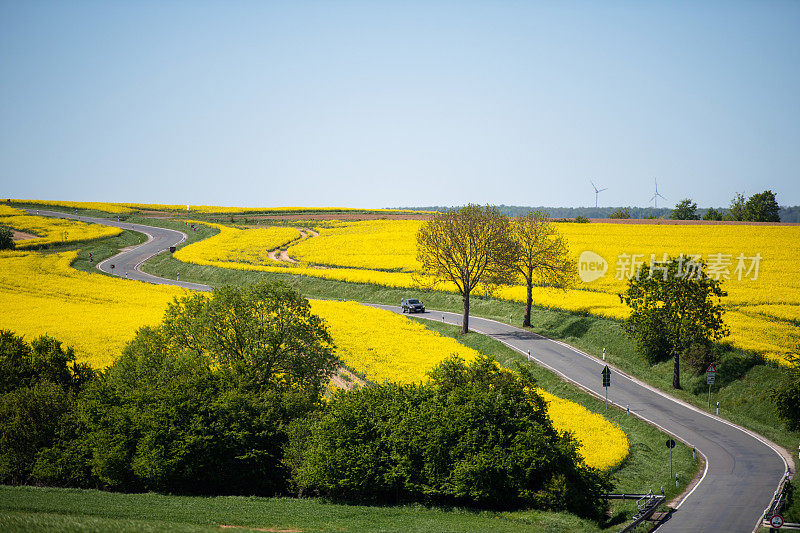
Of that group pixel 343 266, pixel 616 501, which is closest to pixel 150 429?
pixel 616 501

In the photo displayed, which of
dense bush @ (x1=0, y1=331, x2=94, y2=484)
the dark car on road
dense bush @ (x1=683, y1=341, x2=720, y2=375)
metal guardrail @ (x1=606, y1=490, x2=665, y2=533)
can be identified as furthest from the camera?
the dark car on road

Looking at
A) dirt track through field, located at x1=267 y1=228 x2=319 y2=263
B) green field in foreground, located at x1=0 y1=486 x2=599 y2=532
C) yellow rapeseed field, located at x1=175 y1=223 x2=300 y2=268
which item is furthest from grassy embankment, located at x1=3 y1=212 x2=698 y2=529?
yellow rapeseed field, located at x1=175 y1=223 x2=300 y2=268

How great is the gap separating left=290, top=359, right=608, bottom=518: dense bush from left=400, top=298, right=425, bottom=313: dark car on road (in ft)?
130

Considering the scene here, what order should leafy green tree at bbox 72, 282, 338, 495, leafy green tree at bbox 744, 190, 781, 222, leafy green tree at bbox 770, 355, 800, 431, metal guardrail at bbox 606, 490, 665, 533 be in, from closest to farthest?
1. metal guardrail at bbox 606, 490, 665, 533
2. leafy green tree at bbox 72, 282, 338, 495
3. leafy green tree at bbox 770, 355, 800, 431
4. leafy green tree at bbox 744, 190, 781, 222

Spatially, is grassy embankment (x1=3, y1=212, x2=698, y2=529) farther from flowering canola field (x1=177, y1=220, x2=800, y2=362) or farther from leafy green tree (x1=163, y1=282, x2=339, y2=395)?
flowering canola field (x1=177, y1=220, x2=800, y2=362)

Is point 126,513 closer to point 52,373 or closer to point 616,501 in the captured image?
point 52,373

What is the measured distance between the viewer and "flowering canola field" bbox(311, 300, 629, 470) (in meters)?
35.2

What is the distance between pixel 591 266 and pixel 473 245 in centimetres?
2283

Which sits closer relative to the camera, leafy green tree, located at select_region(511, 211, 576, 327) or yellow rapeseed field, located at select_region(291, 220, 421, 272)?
leafy green tree, located at select_region(511, 211, 576, 327)

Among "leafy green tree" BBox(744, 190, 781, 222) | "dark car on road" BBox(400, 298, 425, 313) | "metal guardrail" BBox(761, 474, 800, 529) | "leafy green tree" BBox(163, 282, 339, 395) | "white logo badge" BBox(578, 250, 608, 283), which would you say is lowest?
"metal guardrail" BBox(761, 474, 800, 529)

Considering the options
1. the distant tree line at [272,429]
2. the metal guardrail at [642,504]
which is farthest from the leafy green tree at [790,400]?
the distant tree line at [272,429]

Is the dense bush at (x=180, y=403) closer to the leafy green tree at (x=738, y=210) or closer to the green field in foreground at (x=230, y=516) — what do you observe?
the green field in foreground at (x=230, y=516)

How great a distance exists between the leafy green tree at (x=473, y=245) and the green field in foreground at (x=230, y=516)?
39.0 metres

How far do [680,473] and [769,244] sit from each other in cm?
6631
